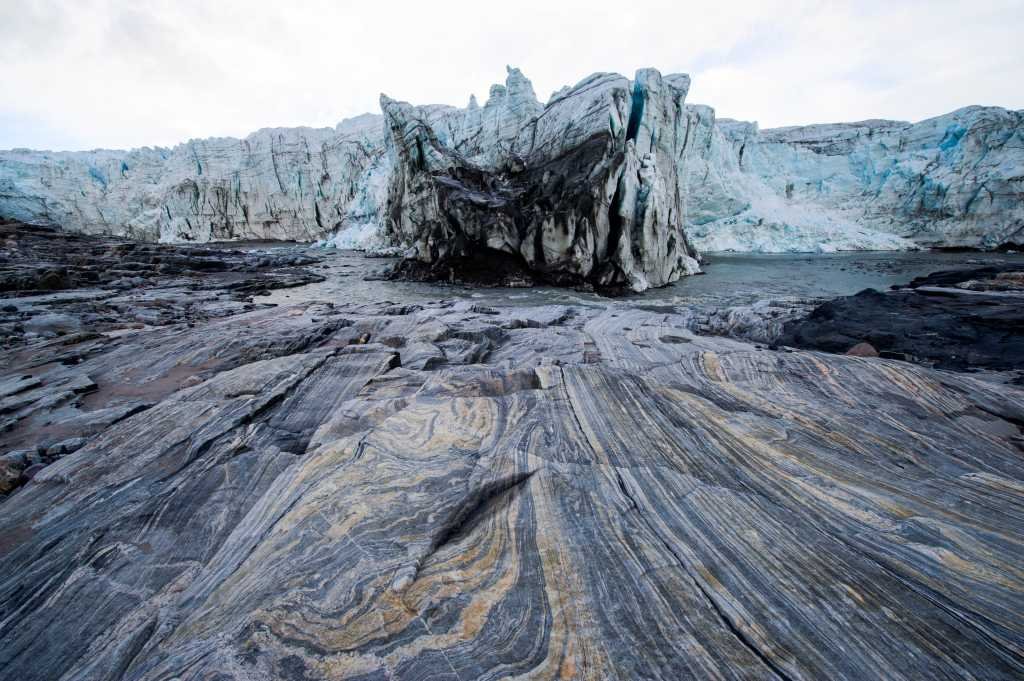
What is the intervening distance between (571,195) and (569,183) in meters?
0.72

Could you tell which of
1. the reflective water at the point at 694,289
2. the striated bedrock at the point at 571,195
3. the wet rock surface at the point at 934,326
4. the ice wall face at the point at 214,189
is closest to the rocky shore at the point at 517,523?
the wet rock surface at the point at 934,326

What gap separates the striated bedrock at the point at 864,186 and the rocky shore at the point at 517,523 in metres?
39.8

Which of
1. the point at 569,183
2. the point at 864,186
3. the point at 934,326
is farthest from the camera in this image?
the point at 864,186

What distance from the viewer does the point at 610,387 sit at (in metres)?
4.53

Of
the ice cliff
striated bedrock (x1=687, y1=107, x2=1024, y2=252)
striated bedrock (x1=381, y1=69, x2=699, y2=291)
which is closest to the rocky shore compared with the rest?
striated bedrock (x1=381, y1=69, x2=699, y2=291)

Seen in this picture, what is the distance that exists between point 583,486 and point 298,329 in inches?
264

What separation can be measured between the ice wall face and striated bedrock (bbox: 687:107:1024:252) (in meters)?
40.6

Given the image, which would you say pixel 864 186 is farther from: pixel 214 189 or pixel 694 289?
pixel 214 189

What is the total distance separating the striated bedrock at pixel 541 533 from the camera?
194 cm

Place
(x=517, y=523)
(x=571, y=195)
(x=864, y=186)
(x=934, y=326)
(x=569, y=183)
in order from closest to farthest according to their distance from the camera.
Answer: (x=517, y=523)
(x=934, y=326)
(x=571, y=195)
(x=569, y=183)
(x=864, y=186)

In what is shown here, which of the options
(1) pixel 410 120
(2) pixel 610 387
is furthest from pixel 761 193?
(2) pixel 610 387

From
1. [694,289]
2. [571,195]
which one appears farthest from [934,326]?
[571,195]

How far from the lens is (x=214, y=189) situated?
52.9m

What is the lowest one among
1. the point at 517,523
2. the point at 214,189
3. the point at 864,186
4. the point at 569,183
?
the point at 517,523
